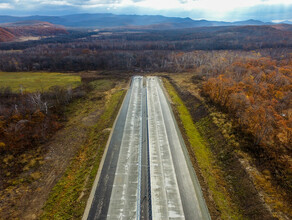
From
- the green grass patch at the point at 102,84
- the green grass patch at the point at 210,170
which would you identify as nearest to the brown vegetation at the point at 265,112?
the green grass patch at the point at 210,170

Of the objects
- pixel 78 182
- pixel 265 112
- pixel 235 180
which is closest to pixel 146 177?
pixel 78 182

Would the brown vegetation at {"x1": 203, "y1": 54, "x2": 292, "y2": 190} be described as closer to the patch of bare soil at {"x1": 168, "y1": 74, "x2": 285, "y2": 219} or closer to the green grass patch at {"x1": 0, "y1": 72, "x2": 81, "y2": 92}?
the patch of bare soil at {"x1": 168, "y1": 74, "x2": 285, "y2": 219}

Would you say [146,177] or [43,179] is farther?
[43,179]

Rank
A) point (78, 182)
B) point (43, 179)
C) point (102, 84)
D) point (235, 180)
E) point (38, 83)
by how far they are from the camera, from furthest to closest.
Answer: point (102, 84)
point (38, 83)
point (43, 179)
point (235, 180)
point (78, 182)

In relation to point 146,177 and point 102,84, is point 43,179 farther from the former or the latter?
point 102,84

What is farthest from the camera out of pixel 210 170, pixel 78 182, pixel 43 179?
pixel 210 170

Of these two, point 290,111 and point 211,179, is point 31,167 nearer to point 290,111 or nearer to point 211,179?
point 211,179

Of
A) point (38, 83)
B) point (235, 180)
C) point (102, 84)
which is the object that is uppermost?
point (38, 83)
